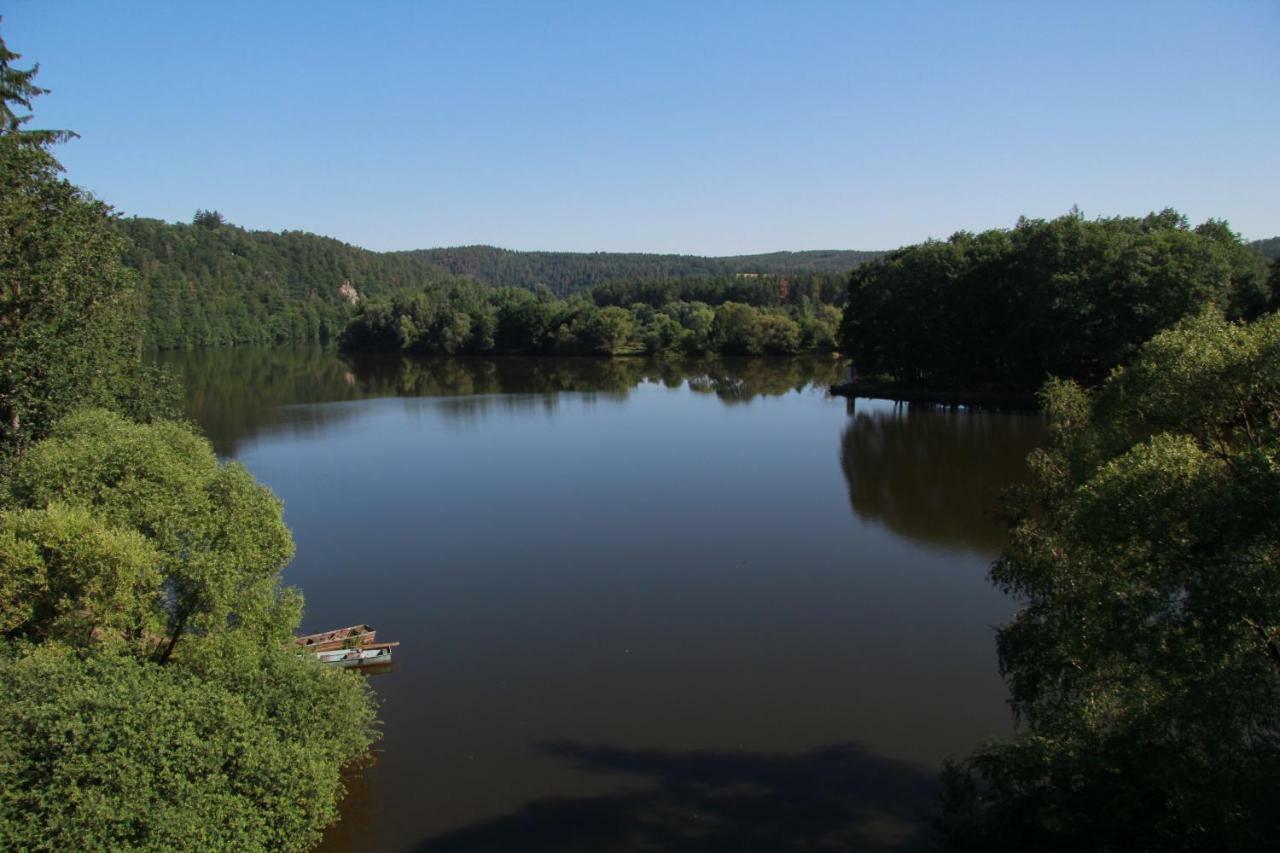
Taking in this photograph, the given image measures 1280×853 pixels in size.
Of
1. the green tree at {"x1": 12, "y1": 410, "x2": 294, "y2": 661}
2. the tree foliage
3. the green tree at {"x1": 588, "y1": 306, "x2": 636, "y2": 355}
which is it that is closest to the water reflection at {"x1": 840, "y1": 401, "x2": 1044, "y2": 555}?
the tree foliage

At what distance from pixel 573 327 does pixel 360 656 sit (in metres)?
74.0

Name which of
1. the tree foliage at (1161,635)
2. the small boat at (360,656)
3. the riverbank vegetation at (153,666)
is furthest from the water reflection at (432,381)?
the tree foliage at (1161,635)

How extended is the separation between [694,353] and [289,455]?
55216 millimetres

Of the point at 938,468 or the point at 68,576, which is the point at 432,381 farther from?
the point at 68,576

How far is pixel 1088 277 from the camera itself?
3859 cm

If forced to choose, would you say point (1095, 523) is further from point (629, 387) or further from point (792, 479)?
point (629, 387)

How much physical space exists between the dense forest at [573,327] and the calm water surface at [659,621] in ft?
141

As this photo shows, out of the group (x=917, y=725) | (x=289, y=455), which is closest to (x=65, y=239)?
(x=289, y=455)

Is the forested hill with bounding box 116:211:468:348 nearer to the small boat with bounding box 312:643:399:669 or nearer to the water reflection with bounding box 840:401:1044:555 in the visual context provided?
the water reflection with bounding box 840:401:1044:555

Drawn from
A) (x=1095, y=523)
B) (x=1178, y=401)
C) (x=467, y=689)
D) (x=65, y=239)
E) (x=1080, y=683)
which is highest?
(x=65, y=239)

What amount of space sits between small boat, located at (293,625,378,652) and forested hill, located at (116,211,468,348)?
8586cm

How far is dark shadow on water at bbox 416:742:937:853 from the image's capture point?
35.3 feet

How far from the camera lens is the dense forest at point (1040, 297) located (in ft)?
122

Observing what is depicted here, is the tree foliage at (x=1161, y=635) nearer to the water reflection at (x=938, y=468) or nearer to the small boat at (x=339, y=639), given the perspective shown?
the water reflection at (x=938, y=468)
